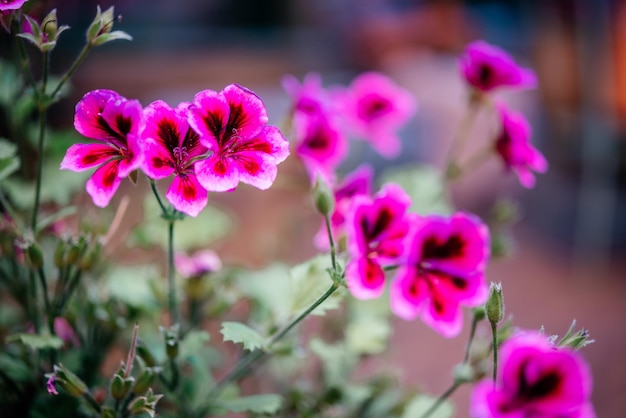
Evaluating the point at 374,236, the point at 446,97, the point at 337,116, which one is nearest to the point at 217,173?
the point at 374,236

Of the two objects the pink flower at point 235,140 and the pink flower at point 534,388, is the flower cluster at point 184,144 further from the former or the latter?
the pink flower at point 534,388

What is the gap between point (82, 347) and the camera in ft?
1.49

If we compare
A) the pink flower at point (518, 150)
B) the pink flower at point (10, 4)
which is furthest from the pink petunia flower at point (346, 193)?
the pink flower at point (10, 4)

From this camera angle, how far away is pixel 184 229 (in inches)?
22.0

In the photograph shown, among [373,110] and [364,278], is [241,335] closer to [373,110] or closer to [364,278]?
[364,278]

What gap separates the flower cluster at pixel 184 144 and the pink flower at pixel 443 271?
0.11 m

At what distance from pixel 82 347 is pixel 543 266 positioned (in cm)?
142

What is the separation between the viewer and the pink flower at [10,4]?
0.33 m

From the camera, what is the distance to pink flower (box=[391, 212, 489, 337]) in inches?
15.3

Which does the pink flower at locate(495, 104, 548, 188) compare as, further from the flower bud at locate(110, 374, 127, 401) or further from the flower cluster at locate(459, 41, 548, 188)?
the flower bud at locate(110, 374, 127, 401)

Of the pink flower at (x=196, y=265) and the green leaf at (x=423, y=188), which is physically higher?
the green leaf at (x=423, y=188)

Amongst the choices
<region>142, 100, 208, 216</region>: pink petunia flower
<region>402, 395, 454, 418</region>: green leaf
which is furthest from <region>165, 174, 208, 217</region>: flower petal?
<region>402, 395, 454, 418</region>: green leaf

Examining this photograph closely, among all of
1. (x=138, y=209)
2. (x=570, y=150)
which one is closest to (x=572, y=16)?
(x=570, y=150)

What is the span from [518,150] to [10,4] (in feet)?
1.17
